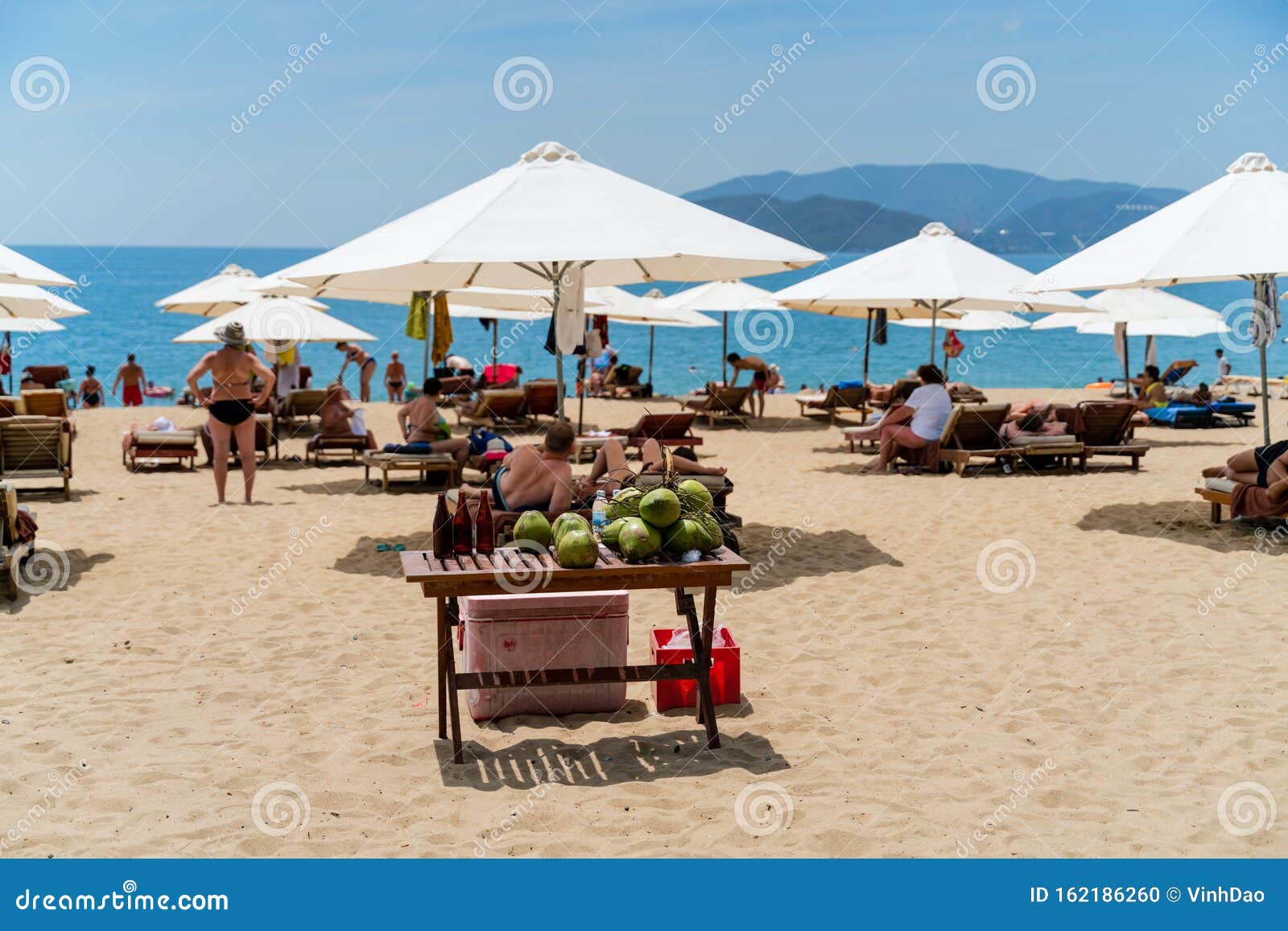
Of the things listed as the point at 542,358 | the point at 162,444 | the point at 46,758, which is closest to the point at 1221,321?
the point at 162,444

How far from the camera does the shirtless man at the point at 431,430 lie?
1130cm

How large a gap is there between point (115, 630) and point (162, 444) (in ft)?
22.6

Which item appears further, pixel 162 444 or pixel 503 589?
pixel 162 444

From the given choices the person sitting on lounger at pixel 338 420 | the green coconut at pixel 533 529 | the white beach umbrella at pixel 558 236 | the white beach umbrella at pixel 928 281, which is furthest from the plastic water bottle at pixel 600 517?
the person sitting on lounger at pixel 338 420

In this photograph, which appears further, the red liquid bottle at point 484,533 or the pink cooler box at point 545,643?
the pink cooler box at point 545,643

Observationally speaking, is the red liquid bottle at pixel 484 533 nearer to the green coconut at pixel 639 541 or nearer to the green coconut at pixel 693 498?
the green coconut at pixel 639 541

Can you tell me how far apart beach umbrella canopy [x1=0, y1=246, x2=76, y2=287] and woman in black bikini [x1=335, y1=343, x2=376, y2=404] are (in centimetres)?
1062

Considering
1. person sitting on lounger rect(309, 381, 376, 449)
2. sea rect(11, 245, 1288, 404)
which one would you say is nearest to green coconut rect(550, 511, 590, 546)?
person sitting on lounger rect(309, 381, 376, 449)

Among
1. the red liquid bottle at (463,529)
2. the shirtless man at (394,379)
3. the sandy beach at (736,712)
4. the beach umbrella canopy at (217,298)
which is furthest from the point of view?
the shirtless man at (394,379)

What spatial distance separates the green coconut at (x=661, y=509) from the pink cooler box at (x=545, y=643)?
1.70 feet

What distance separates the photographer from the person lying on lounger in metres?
8.38

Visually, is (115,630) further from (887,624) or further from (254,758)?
(887,624)

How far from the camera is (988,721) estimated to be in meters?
4.84

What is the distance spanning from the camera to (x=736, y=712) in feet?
16.5
